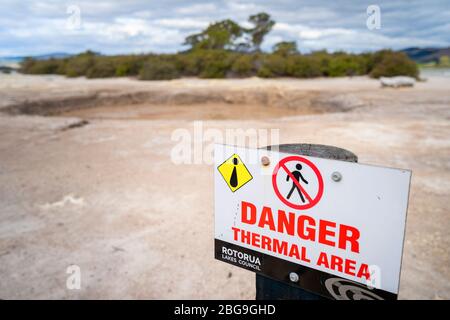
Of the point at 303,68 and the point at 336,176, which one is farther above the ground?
the point at 303,68

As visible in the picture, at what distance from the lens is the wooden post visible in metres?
1.34

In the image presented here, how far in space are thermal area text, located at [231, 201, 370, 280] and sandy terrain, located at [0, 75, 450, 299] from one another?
227cm

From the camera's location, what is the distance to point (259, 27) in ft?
134

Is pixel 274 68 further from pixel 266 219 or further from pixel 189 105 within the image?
pixel 266 219

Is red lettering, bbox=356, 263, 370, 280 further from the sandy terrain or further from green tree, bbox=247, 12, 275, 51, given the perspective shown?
green tree, bbox=247, 12, 275, 51

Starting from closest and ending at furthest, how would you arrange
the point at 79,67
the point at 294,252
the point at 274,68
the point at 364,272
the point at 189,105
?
the point at 364,272, the point at 294,252, the point at 189,105, the point at 274,68, the point at 79,67

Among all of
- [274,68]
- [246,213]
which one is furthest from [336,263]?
[274,68]

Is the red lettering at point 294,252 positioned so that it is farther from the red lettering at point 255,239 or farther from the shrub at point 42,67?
the shrub at point 42,67

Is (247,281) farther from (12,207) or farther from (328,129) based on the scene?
(328,129)

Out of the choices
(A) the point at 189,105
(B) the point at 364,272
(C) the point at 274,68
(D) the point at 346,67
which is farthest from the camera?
(C) the point at 274,68

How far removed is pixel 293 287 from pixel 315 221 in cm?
29

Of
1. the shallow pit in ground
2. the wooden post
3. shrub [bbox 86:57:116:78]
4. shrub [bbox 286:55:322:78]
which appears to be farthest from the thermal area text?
shrub [bbox 86:57:116:78]

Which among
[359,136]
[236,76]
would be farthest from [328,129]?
[236,76]

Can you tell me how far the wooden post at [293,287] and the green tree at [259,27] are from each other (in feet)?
138
